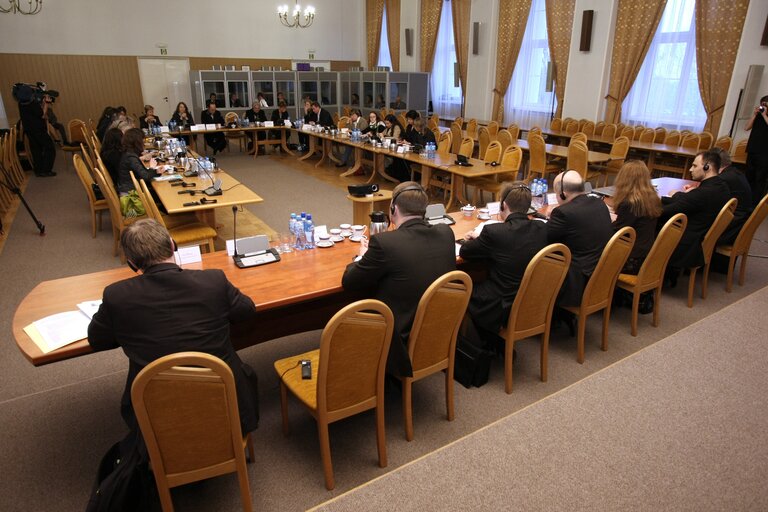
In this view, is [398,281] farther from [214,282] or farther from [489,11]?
[489,11]

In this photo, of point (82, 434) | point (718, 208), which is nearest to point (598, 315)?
point (718, 208)

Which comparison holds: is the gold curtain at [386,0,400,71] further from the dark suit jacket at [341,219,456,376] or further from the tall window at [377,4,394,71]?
the dark suit jacket at [341,219,456,376]

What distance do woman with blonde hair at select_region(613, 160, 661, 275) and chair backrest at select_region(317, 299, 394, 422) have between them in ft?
7.03

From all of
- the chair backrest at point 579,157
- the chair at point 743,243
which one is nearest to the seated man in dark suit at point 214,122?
the chair backrest at point 579,157

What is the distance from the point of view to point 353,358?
1915 millimetres

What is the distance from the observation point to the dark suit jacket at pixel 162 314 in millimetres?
1673

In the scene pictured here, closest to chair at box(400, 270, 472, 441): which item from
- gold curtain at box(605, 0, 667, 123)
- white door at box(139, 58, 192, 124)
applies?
gold curtain at box(605, 0, 667, 123)

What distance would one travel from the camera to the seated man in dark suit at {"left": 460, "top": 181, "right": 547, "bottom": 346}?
2631mm

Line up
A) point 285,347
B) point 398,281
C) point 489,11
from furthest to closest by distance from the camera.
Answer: point 489,11, point 285,347, point 398,281

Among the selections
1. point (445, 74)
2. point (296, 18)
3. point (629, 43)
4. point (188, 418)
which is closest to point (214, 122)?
point (296, 18)

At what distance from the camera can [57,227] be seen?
5680 mm

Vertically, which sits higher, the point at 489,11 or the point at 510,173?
the point at 489,11

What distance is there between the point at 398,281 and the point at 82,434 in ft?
5.82

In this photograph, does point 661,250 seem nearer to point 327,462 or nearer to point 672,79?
point 327,462
